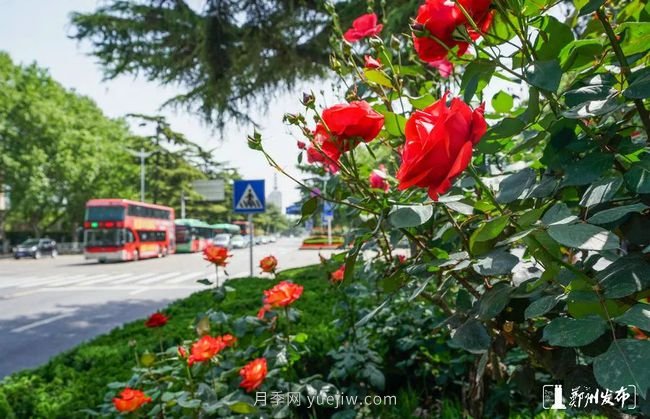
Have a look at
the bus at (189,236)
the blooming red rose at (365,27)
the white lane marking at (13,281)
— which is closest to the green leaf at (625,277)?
the blooming red rose at (365,27)

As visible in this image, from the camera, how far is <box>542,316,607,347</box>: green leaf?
0.61 metres

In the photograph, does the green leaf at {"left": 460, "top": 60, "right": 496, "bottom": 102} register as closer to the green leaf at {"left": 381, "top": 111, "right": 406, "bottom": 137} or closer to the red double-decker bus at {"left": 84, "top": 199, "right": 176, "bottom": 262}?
the green leaf at {"left": 381, "top": 111, "right": 406, "bottom": 137}

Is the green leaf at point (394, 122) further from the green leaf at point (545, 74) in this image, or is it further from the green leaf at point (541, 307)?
the green leaf at point (541, 307)

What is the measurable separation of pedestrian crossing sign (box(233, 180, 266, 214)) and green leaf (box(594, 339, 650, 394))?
775cm

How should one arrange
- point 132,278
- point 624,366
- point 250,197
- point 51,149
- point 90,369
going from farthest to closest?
point 51,149 < point 132,278 < point 250,197 < point 90,369 < point 624,366

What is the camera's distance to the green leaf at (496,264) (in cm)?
75

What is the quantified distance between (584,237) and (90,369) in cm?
352

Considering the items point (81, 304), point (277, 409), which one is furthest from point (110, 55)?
point (277, 409)

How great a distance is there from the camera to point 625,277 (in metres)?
0.67

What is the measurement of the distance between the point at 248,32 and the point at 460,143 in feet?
22.9

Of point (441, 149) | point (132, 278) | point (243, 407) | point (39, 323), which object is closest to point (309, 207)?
point (441, 149)

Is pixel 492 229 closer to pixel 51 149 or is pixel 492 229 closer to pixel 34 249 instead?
pixel 34 249

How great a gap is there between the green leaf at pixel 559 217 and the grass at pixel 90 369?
1781 millimetres

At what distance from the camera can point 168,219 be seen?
1109 inches
